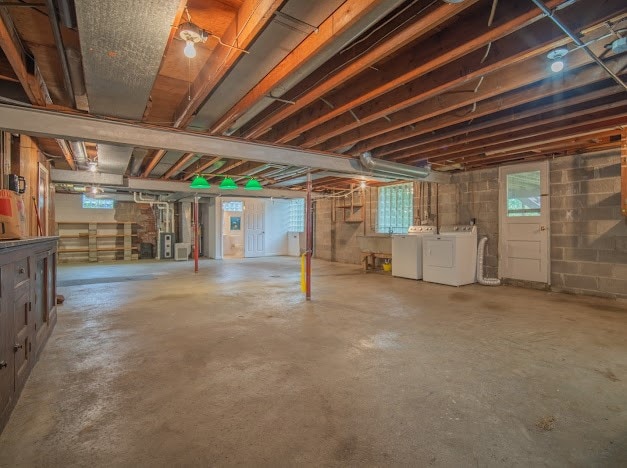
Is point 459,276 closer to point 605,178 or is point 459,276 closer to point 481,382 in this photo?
point 605,178

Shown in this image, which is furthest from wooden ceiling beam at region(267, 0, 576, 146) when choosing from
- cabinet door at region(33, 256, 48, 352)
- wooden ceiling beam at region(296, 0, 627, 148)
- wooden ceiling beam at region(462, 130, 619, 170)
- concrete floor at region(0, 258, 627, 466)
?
cabinet door at region(33, 256, 48, 352)

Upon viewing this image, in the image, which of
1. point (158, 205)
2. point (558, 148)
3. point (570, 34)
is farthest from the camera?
point (158, 205)

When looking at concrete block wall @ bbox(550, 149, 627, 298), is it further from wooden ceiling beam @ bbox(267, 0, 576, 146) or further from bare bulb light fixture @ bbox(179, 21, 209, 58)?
bare bulb light fixture @ bbox(179, 21, 209, 58)

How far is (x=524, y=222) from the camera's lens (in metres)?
5.43

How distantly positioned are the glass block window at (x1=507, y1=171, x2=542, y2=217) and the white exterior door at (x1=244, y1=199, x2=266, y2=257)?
25.6ft

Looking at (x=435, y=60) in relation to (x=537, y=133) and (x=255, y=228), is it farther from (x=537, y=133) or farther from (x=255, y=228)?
(x=255, y=228)

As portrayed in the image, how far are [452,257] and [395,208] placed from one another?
242 cm

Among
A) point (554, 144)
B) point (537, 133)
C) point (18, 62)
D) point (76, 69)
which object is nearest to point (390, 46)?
point (76, 69)

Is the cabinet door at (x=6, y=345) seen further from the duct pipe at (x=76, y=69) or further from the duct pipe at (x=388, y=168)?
the duct pipe at (x=388, y=168)

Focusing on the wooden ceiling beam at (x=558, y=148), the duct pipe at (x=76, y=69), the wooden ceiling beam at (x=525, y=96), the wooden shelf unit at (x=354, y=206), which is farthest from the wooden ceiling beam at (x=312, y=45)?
the wooden shelf unit at (x=354, y=206)

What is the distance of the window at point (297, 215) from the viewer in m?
11.1

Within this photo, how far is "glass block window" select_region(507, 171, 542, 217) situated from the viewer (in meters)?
5.30

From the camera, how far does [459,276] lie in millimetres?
5625

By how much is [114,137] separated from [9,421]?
8.03 ft
